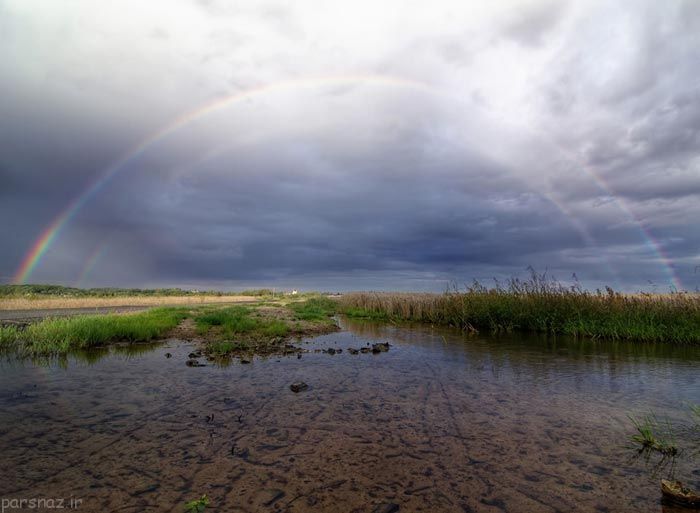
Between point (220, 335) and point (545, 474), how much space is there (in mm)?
16258

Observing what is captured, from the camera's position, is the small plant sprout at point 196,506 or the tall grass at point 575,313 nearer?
the small plant sprout at point 196,506

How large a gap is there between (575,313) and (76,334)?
24997 millimetres

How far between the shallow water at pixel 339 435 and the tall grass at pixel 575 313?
23.9 ft

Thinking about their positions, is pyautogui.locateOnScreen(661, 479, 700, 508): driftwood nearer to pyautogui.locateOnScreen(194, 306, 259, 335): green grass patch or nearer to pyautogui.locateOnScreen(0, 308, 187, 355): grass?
pyautogui.locateOnScreen(194, 306, 259, 335): green grass patch

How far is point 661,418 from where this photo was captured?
7543 millimetres

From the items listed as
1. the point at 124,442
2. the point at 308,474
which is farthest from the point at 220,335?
the point at 308,474

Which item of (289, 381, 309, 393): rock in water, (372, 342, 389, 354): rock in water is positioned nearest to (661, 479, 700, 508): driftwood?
(289, 381, 309, 393): rock in water

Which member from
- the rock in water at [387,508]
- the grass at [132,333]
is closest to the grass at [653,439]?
the rock in water at [387,508]

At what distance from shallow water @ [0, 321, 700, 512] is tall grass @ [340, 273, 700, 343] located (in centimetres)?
729

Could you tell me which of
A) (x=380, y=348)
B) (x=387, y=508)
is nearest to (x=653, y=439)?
(x=387, y=508)

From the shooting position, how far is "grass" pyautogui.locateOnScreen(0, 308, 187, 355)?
48.5ft

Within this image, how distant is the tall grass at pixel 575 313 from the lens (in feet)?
60.4

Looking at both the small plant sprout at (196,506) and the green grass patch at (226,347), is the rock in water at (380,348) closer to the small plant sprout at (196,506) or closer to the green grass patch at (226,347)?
the green grass patch at (226,347)

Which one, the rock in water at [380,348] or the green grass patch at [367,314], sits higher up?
the green grass patch at [367,314]
